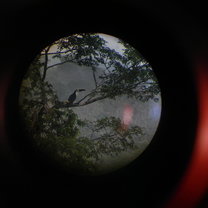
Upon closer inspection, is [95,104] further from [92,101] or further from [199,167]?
[199,167]

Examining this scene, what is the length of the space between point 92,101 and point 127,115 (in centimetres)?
27

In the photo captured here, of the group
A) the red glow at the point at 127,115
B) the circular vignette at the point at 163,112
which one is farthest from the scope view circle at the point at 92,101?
the circular vignette at the point at 163,112

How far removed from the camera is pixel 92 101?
154cm

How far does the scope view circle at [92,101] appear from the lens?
1.38 metres

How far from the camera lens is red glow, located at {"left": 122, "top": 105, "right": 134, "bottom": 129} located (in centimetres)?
156

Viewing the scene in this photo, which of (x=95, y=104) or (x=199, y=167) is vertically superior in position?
(x=95, y=104)

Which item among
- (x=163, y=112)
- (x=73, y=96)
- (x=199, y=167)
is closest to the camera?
(x=199, y=167)

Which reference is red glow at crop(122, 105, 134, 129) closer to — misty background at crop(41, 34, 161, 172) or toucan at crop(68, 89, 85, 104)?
misty background at crop(41, 34, 161, 172)

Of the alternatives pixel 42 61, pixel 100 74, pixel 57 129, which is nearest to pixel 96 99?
pixel 100 74

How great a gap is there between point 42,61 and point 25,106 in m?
0.30

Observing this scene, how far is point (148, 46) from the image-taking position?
906mm

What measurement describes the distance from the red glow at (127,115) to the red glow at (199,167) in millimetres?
773

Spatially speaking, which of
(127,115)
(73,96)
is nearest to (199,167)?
(127,115)

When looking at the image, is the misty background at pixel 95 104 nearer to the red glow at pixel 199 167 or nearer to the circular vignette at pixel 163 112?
the circular vignette at pixel 163 112
